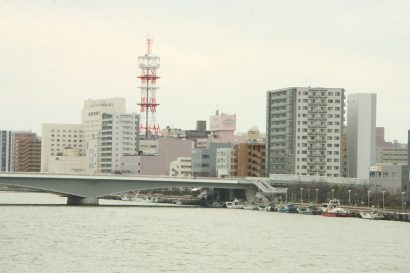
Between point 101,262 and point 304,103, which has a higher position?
point 304,103

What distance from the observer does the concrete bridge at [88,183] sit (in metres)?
118

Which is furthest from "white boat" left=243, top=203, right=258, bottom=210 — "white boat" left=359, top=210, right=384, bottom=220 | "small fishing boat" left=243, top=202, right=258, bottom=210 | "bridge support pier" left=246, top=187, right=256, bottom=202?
"white boat" left=359, top=210, right=384, bottom=220

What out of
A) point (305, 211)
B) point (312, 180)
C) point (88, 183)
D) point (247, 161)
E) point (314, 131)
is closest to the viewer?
point (305, 211)

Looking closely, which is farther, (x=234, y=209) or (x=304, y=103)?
(x=304, y=103)

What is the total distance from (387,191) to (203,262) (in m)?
75.9

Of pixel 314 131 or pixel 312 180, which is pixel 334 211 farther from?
pixel 314 131

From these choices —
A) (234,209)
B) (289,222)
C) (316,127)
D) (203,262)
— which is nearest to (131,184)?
(234,209)

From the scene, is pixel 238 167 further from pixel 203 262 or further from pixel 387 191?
pixel 203 262

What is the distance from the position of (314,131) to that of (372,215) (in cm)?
6498

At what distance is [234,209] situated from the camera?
12962cm

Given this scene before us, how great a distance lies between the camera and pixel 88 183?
407ft

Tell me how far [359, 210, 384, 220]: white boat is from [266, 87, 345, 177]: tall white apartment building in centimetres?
5998

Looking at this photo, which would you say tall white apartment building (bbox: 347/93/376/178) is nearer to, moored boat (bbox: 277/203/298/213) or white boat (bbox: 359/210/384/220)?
moored boat (bbox: 277/203/298/213)

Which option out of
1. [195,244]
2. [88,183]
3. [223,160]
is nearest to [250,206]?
[88,183]
